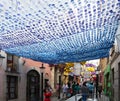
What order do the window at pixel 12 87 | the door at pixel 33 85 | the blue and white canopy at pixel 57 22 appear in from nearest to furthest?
the blue and white canopy at pixel 57 22 → the window at pixel 12 87 → the door at pixel 33 85

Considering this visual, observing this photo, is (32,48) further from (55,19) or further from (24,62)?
(24,62)

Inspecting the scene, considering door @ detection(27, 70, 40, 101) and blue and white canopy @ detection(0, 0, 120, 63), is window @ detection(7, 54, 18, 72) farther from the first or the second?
blue and white canopy @ detection(0, 0, 120, 63)

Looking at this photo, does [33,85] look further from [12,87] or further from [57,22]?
[57,22]

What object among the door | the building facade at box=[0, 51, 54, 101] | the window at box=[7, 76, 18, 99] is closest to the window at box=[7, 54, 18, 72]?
the building facade at box=[0, 51, 54, 101]

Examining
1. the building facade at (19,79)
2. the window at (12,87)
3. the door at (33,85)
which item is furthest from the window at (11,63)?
the door at (33,85)

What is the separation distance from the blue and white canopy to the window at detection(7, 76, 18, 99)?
12.9 metres

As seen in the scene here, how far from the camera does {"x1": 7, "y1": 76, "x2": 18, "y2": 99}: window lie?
83.5 ft

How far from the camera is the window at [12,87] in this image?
83.5 feet

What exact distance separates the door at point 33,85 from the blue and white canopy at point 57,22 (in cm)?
1705

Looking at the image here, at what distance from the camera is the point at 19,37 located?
36.6 feet

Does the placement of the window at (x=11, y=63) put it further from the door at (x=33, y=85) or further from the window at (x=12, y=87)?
the door at (x=33, y=85)

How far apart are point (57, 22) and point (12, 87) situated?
18217 mm

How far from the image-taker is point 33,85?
3117 cm

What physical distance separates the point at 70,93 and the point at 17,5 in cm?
3180
